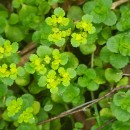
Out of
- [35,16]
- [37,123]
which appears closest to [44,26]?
[35,16]

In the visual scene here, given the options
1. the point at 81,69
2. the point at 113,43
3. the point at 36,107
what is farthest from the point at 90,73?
the point at 36,107

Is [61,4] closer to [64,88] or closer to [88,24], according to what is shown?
[88,24]

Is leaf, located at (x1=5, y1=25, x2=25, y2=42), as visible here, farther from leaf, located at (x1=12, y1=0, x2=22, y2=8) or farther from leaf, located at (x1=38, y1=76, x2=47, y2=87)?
leaf, located at (x1=38, y1=76, x2=47, y2=87)

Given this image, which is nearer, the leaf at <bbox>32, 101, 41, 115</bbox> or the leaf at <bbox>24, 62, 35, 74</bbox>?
the leaf at <bbox>24, 62, 35, 74</bbox>

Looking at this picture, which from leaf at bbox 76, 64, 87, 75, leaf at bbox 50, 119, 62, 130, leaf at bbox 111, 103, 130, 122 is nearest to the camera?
leaf at bbox 111, 103, 130, 122

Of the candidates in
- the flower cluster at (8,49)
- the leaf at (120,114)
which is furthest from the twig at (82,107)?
the flower cluster at (8,49)

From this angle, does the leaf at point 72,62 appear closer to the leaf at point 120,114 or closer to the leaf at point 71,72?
the leaf at point 71,72

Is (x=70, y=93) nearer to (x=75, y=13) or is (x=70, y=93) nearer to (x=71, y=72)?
(x=71, y=72)

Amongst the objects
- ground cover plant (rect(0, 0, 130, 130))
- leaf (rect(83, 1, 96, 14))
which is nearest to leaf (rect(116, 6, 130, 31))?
ground cover plant (rect(0, 0, 130, 130))
